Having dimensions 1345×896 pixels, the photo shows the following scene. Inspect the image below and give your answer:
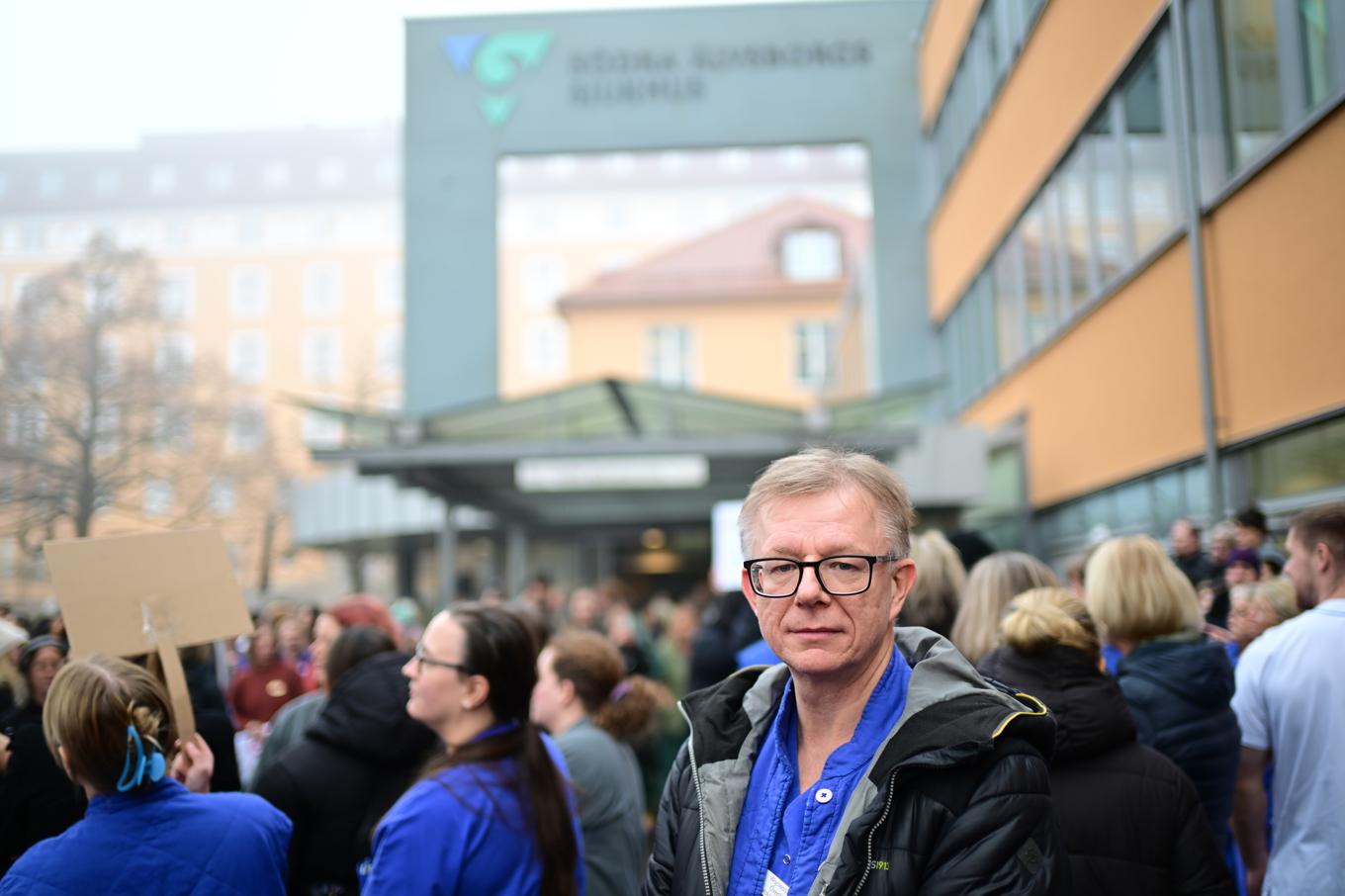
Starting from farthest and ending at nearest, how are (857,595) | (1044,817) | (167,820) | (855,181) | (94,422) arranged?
1. (855,181)
2. (94,422)
3. (167,820)
4. (857,595)
5. (1044,817)

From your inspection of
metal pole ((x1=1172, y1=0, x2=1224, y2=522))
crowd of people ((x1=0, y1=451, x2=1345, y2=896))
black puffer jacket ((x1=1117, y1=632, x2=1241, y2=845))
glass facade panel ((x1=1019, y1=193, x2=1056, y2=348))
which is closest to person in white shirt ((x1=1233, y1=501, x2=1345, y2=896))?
crowd of people ((x1=0, y1=451, x2=1345, y2=896))

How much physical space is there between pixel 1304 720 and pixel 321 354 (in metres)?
60.7

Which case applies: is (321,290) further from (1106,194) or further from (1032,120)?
(1106,194)

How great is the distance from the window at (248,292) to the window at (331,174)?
14330mm

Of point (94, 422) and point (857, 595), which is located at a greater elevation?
point (94, 422)

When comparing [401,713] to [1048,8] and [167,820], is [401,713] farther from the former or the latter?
[1048,8]

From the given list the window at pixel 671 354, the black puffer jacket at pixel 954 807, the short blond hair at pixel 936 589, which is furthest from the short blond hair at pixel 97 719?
the window at pixel 671 354

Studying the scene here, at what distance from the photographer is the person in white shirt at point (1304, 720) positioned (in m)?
4.01

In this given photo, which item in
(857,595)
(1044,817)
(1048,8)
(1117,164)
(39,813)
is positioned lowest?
(39,813)

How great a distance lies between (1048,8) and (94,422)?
11.0 meters

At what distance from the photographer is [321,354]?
61125 millimetres

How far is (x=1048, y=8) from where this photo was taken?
1364cm

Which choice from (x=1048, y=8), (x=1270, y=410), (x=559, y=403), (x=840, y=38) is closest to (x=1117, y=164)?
(x=1048, y=8)

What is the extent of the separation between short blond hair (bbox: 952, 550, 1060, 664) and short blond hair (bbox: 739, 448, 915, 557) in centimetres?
188
